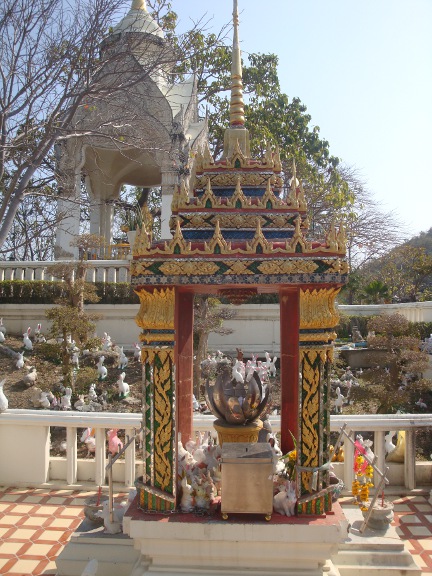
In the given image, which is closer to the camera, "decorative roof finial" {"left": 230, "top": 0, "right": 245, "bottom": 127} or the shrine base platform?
the shrine base platform

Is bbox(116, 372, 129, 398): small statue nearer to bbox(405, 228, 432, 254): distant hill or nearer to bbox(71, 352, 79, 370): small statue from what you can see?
bbox(71, 352, 79, 370): small statue

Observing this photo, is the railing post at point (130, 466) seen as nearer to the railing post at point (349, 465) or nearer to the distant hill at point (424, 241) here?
the railing post at point (349, 465)

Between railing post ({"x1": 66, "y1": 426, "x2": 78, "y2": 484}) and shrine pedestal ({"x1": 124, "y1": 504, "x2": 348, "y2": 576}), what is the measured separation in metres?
2.53

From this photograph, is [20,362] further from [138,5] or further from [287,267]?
Result: [138,5]

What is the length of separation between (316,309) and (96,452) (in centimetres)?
365

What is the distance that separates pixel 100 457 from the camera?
641 cm

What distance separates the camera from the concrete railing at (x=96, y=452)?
6.30 metres

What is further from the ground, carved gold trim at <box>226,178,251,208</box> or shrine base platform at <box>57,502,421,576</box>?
carved gold trim at <box>226,178,251,208</box>

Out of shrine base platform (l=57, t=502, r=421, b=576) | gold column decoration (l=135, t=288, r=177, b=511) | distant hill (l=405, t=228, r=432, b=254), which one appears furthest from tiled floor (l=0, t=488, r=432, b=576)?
distant hill (l=405, t=228, r=432, b=254)

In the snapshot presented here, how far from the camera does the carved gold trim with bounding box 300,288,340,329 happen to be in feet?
13.9

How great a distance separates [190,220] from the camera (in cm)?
471

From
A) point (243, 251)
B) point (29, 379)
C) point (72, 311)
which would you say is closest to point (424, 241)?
point (72, 311)

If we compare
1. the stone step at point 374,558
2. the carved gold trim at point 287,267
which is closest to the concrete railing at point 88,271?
the carved gold trim at point 287,267

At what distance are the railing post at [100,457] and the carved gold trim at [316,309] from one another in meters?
3.37
